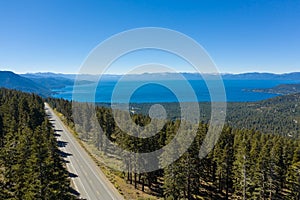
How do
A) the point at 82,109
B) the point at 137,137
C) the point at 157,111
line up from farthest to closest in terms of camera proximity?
the point at 82,109, the point at 157,111, the point at 137,137

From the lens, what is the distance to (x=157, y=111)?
59.1 m

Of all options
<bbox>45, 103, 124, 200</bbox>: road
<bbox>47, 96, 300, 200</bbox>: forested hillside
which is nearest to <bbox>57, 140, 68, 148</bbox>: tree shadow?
<bbox>45, 103, 124, 200</bbox>: road

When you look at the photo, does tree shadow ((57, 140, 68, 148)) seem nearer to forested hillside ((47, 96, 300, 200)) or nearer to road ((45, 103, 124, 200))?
road ((45, 103, 124, 200))

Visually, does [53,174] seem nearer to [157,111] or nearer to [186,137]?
[186,137]

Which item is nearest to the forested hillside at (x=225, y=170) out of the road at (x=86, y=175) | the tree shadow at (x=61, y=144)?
the road at (x=86, y=175)

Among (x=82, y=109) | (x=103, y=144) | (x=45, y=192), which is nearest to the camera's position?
(x=45, y=192)

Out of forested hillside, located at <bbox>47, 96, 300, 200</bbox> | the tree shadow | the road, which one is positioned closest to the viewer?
forested hillside, located at <bbox>47, 96, 300, 200</bbox>

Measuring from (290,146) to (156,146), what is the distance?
1073 inches

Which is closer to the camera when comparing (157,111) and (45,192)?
(45,192)

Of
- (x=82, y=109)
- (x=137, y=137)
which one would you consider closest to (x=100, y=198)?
(x=137, y=137)

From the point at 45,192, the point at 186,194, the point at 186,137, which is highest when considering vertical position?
the point at 186,137

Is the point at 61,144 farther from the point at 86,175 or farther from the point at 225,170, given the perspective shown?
the point at 225,170

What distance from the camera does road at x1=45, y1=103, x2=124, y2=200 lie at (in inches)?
1751

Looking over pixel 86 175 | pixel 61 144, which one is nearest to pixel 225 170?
pixel 86 175
